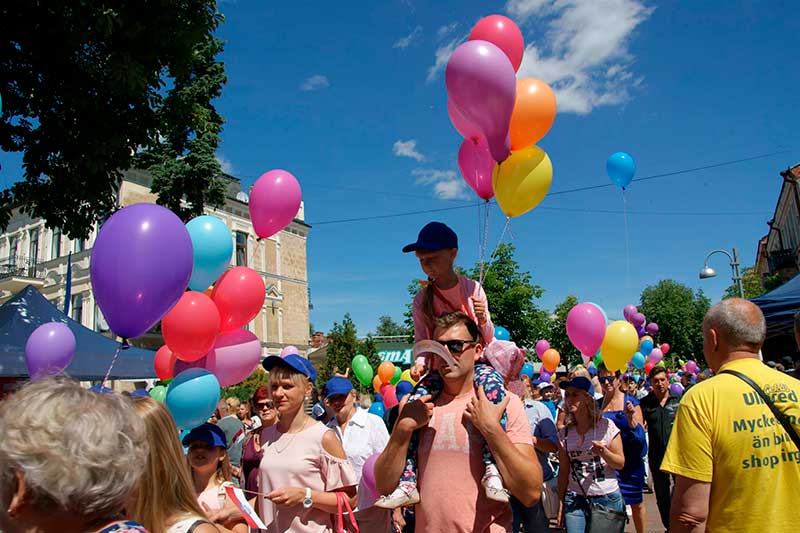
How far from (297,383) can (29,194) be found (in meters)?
6.14

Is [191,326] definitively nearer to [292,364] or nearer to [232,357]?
[232,357]

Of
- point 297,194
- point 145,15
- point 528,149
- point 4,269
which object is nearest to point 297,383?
point 528,149

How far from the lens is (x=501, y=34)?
3977 mm

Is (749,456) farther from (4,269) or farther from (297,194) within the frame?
(4,269)

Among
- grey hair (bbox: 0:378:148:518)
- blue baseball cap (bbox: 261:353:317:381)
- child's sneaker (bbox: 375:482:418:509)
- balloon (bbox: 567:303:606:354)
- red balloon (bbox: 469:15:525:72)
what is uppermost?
red balloon (bbox: 469:15:525:72)

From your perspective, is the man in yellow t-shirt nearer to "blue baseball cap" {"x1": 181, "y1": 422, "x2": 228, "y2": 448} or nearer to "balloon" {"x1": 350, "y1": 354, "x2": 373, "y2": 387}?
"blue baseball cap" {"x1": 181, "y1": 422, "x2": 228, "y2": 448}

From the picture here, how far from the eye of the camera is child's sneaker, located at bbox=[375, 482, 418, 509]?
232cm

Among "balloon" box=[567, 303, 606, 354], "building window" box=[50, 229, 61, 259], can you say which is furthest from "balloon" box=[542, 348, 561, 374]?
"building window" box=[50, 229, 61, 259]

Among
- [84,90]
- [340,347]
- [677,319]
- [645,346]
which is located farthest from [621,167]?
[677,319]

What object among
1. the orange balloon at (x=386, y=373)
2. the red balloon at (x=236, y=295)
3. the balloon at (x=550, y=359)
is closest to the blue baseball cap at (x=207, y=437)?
the red balloon at (x=236, y=295)

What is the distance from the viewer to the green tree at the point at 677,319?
45562 mm

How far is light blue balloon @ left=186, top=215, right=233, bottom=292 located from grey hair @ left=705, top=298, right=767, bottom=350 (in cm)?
405

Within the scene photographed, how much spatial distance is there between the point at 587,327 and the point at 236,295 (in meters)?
4.15

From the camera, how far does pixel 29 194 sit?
24.8 feet
